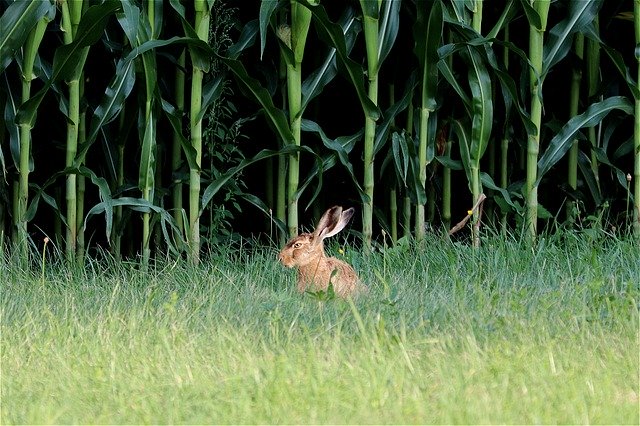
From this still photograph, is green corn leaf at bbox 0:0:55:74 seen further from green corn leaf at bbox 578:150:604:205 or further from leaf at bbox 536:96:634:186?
green corn leaf at bbox 578:150:604:205

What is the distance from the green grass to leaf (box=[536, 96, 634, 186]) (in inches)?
46.8

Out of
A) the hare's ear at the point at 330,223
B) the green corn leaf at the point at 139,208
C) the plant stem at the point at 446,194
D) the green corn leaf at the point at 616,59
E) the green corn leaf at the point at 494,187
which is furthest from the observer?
the plant stem at the point at 446,194

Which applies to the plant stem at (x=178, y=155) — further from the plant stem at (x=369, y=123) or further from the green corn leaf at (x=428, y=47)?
the green corn leaf at (x=428, y=47)

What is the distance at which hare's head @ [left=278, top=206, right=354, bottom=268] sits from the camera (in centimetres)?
541

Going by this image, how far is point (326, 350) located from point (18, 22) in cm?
302

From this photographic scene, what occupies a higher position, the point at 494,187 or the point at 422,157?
the point at 422,157

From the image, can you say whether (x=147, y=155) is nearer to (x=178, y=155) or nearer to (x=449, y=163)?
(x=178, y=155)

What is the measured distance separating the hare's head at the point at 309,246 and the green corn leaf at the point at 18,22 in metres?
1.95

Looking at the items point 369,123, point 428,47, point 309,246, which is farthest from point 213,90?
point 309,246

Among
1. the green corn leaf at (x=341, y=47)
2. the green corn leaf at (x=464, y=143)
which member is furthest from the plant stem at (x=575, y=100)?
the green corn leaf at (x=341, y=47)

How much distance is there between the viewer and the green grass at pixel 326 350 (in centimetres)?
333

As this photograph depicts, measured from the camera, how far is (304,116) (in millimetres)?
7547

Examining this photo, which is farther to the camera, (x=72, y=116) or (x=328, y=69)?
(x=328, y=69)

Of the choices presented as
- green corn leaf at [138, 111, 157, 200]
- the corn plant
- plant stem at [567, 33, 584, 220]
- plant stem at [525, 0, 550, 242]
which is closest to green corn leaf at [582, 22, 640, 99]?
plant stem at [525, 0, 550, 242]
